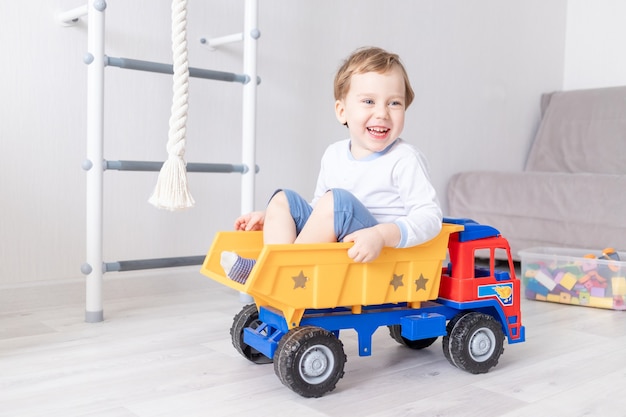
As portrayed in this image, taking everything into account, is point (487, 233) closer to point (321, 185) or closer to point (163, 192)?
point (321, 185)

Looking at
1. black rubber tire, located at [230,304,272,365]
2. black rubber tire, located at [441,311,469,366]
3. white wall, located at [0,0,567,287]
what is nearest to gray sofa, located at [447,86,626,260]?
white wall, located at [0,0,567,287]

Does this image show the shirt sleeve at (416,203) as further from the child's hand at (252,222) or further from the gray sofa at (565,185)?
the gray sofa at (565,185)

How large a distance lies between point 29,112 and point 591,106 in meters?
2.09

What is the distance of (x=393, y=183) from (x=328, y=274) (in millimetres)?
250

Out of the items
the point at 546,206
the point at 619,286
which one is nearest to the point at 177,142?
the point at 619,286

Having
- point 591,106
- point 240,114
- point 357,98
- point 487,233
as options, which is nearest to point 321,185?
point 357,98

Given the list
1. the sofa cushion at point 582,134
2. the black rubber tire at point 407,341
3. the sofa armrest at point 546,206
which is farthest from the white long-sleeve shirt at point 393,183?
the sofa cushion at point 582,134

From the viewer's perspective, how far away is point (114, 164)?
1.39 metres

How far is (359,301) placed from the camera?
3.44ft

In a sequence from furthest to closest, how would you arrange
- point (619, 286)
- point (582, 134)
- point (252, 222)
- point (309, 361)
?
point (582, 134), point (619, 286), point (252, 222), point (309, 361)

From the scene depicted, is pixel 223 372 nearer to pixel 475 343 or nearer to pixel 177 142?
pixel 475 343

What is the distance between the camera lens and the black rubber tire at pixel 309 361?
0.96 meters

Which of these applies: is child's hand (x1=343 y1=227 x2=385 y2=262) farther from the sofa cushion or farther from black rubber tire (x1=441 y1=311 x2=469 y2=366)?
the sofa cushion

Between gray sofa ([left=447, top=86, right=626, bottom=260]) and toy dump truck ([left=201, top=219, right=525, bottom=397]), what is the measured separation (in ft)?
3.18
